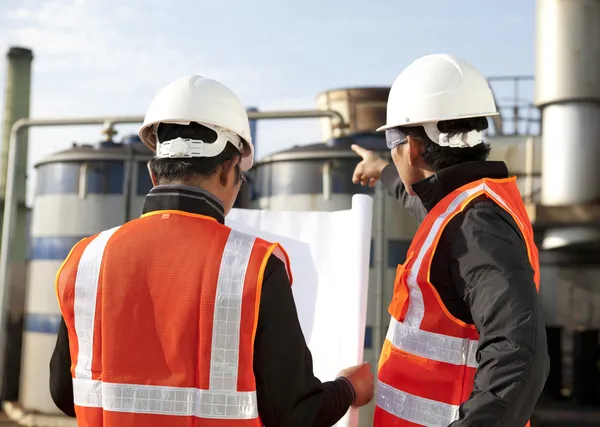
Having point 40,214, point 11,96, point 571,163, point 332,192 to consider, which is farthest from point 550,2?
point 11,96

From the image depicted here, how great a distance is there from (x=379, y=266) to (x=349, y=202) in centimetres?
66

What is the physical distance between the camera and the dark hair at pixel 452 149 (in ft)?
6.31

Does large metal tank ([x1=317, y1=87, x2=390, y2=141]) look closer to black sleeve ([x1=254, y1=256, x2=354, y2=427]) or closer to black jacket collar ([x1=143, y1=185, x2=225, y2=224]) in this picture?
black jacket collar ([x1=143, y1=185, x2=225, y2=224])

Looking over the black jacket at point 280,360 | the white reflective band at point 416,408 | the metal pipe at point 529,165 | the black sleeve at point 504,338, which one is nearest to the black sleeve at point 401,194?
the white reflective band at point 416,408

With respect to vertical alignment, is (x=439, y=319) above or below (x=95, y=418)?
above

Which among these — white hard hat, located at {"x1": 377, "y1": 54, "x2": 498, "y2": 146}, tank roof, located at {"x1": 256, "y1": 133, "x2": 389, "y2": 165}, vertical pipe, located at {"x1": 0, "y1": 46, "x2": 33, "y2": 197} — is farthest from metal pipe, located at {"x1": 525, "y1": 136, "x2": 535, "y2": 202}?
white hard hat, located at {"x1": 377, "y1": 54, "x2": 498, "y2": 146}

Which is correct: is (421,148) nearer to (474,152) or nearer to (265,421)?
(474,152)

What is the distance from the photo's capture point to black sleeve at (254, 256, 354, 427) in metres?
1.56

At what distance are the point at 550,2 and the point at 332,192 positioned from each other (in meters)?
4.31

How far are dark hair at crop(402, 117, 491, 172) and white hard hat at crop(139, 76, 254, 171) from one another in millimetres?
506

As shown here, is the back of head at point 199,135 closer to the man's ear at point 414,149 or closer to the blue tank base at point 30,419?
the man's ear at point 414,149

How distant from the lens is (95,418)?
1.66 metres

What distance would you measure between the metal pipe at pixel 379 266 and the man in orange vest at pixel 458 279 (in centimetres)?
439

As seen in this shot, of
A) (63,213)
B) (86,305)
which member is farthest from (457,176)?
(63,213)
